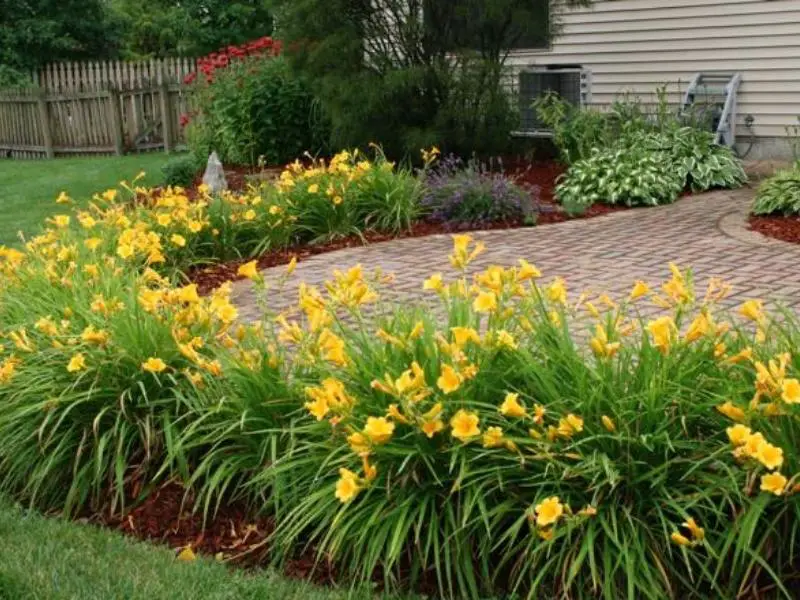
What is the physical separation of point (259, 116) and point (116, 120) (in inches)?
286

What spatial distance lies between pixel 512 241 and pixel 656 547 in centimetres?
539

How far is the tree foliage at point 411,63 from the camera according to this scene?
11.2 m

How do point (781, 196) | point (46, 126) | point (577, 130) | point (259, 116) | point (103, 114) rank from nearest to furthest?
point (781, 196) → point (577, 130) → point (259, 116) → point (103, 114) → point (46, 126)

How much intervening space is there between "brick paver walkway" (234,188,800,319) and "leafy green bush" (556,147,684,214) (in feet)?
1.76

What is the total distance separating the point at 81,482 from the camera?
397cm

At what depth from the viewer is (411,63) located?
11.6m

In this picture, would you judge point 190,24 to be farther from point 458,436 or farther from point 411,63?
point 458,436

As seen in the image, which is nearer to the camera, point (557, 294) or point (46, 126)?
point (557, 294)

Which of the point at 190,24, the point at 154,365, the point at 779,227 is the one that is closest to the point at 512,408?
the point at 154,365

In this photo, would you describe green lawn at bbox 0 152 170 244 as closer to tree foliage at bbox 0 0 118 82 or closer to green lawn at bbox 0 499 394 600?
green lawn at bbox 0 499 394 600

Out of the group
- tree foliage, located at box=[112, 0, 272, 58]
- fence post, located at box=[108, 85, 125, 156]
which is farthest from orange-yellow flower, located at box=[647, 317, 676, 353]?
tree foliage, located at box=[112, 0, 272, 58]

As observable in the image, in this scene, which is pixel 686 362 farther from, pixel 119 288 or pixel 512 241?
pixel 512 241

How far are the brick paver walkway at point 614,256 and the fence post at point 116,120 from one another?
12375 mm

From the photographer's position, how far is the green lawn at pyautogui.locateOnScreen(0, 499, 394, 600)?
309cm
